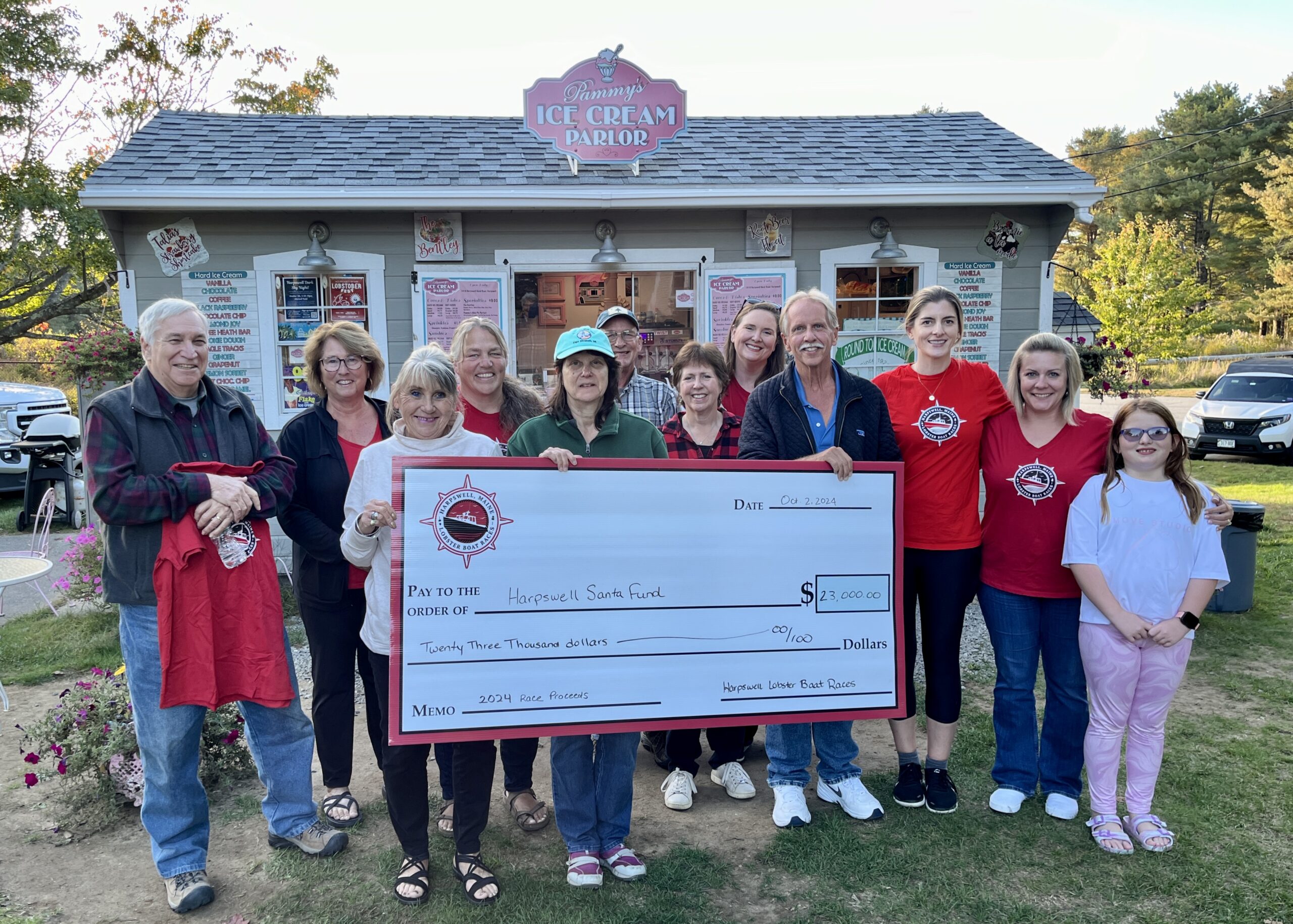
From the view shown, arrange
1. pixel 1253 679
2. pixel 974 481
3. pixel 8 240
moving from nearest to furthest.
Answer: pixel 974 481 < pixel 1253 679 < pixel 8 240

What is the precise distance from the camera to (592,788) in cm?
293

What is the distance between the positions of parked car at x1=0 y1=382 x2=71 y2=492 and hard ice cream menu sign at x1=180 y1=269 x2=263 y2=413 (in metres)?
5.68

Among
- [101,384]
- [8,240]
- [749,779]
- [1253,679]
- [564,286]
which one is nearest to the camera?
[749,779]

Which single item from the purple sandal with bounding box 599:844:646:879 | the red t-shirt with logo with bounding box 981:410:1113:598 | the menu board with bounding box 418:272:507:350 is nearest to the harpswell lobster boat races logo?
the purple sandal with bounding box 599:844:646:879

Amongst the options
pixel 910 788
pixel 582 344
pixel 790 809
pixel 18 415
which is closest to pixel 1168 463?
pixel 910 788

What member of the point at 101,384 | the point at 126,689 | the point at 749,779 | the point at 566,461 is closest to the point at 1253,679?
the point at 749,779

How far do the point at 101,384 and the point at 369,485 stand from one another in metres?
4.77

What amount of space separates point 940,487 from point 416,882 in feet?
7.62

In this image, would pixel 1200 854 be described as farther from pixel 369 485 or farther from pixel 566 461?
pixel 369 485

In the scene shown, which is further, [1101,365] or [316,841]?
[1101,365]

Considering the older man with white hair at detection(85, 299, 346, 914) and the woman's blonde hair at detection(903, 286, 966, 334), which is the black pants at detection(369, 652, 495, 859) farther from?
the woman's blonde hair at detection(903, 286, 966, 334)

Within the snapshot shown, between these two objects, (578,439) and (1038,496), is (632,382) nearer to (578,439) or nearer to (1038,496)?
(578,439)

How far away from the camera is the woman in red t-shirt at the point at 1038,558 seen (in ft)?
10.3

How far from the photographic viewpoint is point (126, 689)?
3.58 m
